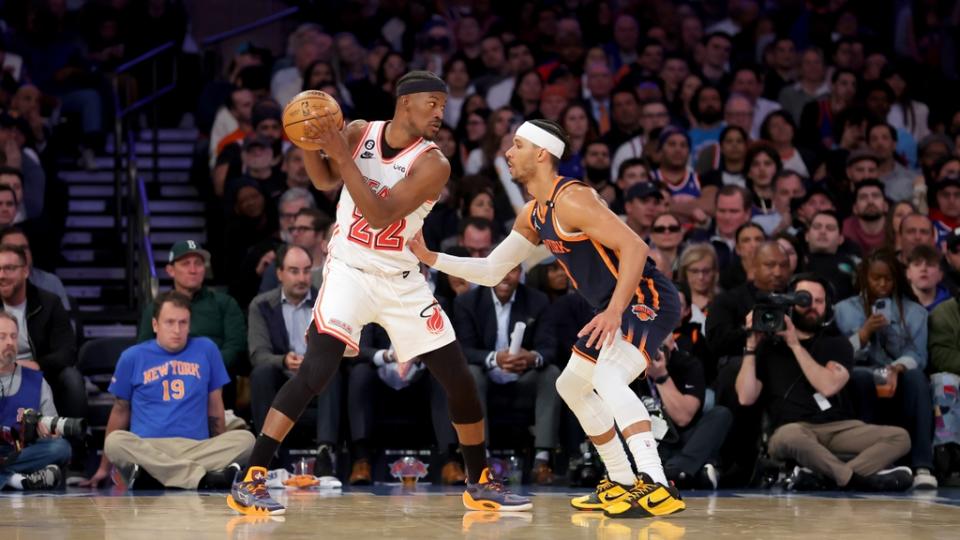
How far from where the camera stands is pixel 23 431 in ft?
27.9

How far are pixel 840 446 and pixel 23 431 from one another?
5036 millimetres

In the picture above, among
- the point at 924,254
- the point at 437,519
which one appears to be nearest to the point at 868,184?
the point at 924,254

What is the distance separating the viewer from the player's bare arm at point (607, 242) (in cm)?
647

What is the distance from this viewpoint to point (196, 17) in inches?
687

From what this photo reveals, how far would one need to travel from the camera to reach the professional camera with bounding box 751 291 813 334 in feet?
28.3

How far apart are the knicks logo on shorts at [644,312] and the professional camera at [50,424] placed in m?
3.64

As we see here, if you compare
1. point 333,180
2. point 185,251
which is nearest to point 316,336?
point 333,180

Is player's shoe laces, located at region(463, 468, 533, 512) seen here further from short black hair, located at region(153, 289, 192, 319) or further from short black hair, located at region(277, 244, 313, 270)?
short black hair, located at region(277, 244, 313, 270)

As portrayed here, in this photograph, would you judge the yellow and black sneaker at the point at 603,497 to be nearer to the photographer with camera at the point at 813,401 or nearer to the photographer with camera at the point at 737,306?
the photographer with camera at the point at 813,401

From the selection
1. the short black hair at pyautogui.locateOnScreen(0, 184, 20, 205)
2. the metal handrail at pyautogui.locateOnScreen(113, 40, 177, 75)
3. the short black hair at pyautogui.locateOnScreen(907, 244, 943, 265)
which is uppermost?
the metal handrail at pyautogui.locateOnScreen(113, 40, 177, 75)

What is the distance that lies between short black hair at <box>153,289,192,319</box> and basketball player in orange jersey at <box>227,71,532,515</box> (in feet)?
8.31

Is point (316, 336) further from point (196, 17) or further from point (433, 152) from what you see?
point (196, 17)

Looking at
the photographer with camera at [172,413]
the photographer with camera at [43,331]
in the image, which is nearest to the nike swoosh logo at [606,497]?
the photographer with camera at [172,413]

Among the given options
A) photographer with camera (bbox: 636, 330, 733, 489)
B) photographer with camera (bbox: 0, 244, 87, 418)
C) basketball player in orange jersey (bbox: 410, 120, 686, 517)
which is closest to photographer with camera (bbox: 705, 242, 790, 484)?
photographer with camera (bbox: 636, 330, 733, 489)
